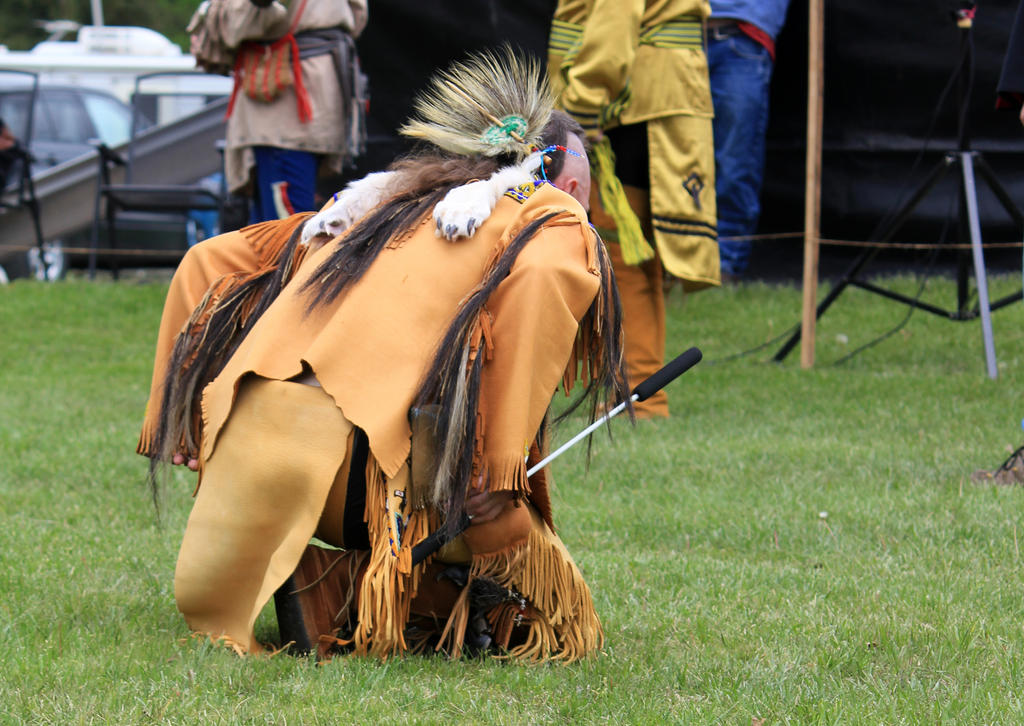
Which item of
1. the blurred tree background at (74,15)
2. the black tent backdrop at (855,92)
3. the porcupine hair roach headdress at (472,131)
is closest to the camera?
the porcupine hair roach headdress at (472,131)

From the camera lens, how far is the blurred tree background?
26594mm

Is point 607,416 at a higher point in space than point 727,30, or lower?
lower

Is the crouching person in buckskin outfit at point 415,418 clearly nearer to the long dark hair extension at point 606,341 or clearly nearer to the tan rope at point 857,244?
the long dark hair extension at point 606,341

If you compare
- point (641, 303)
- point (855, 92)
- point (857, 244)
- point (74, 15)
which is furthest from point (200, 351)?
point (74, 15)

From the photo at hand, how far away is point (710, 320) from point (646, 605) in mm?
5271

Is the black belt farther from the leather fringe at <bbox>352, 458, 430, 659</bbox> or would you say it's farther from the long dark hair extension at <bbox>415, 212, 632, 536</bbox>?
the leather fringe at <bbox>352, 458, 430, 659</bbox>

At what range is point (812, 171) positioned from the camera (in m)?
6.66

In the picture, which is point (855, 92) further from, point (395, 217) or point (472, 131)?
point (395, 217)

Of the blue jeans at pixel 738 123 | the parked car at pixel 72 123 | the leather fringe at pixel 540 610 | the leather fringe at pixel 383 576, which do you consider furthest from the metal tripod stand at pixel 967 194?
the parked car at pixel 72 123

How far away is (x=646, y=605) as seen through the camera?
3.23 meters

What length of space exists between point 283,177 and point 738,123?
10.3 ft

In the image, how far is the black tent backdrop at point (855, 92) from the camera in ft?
27.5

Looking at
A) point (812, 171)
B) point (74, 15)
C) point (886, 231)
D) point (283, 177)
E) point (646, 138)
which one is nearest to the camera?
point (646, 138)

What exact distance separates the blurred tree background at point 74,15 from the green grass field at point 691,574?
71.3 feet
